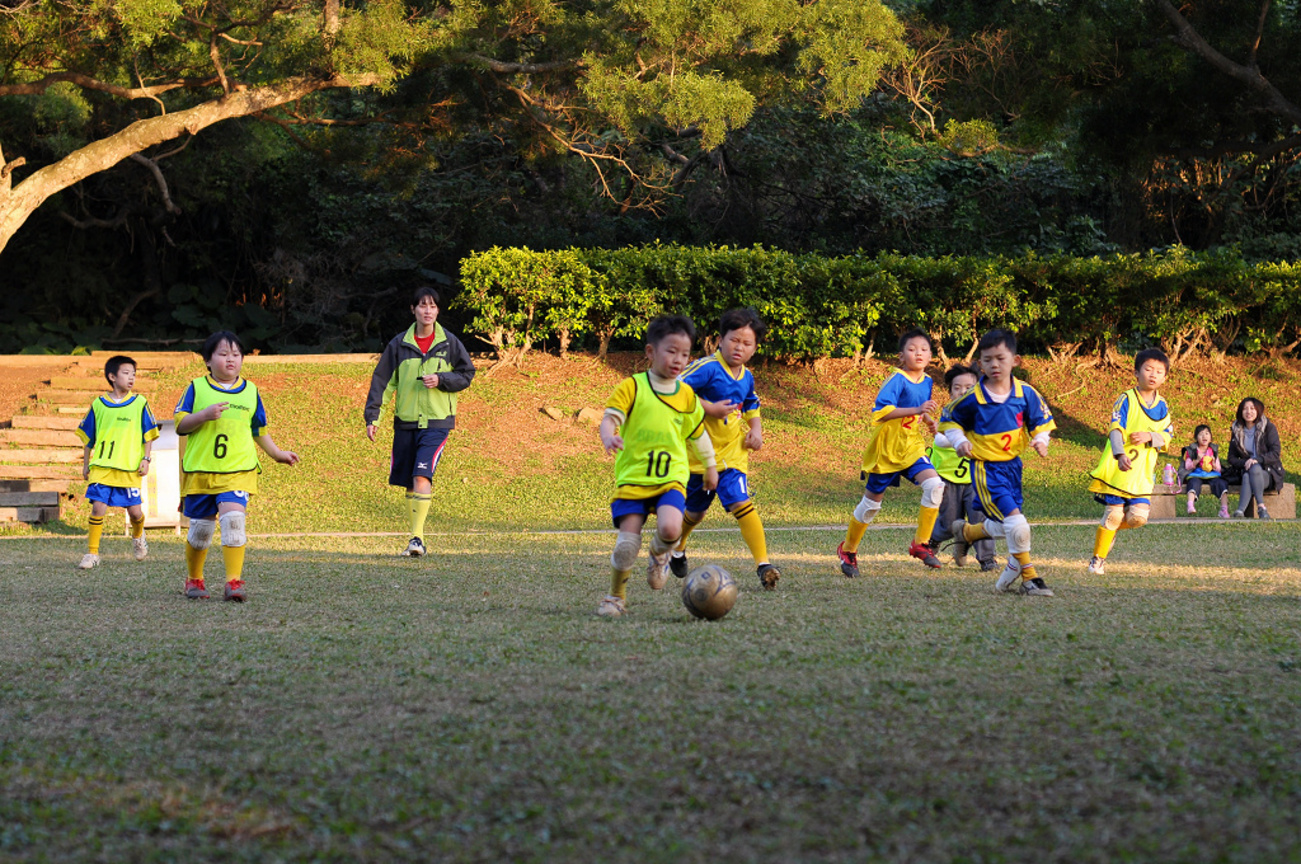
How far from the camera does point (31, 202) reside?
14750 millimetres

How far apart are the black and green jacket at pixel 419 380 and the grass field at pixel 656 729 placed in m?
2.95

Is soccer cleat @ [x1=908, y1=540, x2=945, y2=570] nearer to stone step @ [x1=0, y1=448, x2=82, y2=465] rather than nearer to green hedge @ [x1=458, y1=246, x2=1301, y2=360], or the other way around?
green hedge @ [x1=458, y1=246, x2=1301, y2=360]

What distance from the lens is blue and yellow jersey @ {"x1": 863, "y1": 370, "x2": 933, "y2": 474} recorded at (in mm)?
8383

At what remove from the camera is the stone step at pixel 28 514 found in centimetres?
1269

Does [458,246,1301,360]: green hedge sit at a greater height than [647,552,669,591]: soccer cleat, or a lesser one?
greater

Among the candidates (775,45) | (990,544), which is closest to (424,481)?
(990,544)

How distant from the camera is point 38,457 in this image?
14406mm

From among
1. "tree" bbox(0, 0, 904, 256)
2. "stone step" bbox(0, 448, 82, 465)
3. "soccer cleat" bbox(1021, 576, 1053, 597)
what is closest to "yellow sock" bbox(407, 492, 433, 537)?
"soccer cleat" bbox(1021, 576, 1053, 597)

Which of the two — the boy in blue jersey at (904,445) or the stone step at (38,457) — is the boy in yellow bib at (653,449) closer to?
the boy in blue jersey at (904,445)

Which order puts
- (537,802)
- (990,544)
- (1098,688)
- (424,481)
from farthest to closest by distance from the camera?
(424,481), (990,544), (1098,688), (537,802)

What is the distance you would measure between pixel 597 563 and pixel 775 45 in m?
9.92

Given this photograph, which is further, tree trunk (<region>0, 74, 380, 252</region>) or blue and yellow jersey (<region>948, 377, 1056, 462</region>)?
tree trunk (<region>0, 74, 380, 252</region>)

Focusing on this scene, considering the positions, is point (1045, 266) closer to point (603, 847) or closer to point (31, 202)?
point (31, 202)

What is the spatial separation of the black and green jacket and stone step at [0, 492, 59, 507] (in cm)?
550
